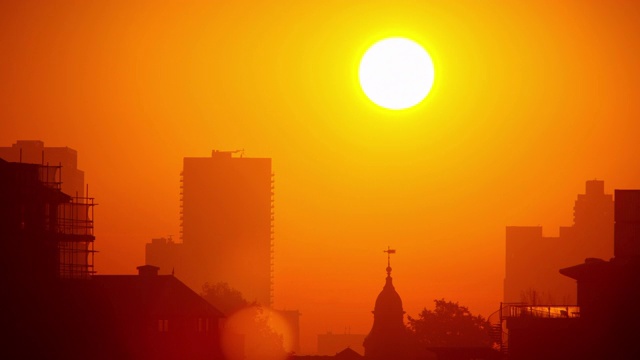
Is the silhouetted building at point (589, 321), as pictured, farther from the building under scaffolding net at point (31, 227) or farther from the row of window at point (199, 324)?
the row of window at point (199, 324)

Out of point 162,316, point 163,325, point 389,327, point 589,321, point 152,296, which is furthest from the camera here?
point 389,327

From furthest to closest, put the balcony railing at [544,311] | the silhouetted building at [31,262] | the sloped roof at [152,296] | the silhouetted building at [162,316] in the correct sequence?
the sloped roof at [152,296] < the silhouetted building at [162,316] < the balcony railing at [544,311] < the silhouetted building at [31,262]

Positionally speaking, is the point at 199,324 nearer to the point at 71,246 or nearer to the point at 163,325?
the point at 163,325

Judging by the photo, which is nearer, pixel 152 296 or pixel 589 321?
pixel 589 321

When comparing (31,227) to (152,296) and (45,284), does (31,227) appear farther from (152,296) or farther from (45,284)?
Answer: (152,296)

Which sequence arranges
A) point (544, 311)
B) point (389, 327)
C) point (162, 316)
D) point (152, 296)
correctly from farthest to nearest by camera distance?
1. point (389, 327)
2. point (152, 296)
3. point (162, 316)
4. point (544, 311)

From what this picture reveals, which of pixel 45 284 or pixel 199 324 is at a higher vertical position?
pixel 45 284

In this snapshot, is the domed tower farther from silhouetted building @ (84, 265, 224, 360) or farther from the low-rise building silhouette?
the low-rise building silhouette

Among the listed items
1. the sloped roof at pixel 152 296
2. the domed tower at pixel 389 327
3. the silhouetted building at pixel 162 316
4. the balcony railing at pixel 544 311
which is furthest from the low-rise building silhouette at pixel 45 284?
the domed tower at pixel 389 327

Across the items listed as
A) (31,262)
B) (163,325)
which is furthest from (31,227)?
(163,325)

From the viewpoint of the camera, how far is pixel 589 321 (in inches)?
4552

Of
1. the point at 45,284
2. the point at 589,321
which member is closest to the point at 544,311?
the point at 589,321

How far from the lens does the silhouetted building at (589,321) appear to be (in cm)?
11262

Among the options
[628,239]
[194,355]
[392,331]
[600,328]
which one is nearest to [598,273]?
[600,328]
